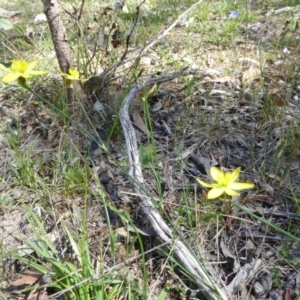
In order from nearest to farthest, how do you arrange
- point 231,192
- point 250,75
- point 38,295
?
point 231,192 < point 38,295 < point 250,75

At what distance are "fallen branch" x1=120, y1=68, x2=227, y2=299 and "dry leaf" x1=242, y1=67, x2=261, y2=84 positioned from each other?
67 cm

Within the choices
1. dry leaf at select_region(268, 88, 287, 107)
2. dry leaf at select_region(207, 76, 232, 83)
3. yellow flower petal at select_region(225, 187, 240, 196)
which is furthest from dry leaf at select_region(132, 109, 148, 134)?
yellow flower petal at select_region(225, 187, 240, 196)

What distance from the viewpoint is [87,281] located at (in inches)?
41.8

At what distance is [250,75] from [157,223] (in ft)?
3.72

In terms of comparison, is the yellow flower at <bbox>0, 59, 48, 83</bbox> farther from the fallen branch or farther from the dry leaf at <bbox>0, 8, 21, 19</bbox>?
the dry leaf at <bbox>0, 8, 21, 19</bbox>

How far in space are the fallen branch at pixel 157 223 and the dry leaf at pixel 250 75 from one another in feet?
2.20

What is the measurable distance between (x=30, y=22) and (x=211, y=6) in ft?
4.62

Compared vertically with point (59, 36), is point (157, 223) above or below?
below

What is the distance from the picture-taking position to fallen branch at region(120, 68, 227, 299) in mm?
1062

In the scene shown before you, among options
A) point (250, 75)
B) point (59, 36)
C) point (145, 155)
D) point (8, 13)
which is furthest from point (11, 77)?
point (8, 13)

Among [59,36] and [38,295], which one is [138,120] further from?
[38,295]

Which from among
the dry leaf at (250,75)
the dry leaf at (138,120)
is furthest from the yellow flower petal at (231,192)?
the dry leaf at (250,75)

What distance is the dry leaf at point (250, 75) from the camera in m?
1.97

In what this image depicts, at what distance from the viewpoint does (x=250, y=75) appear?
199 centimetres
